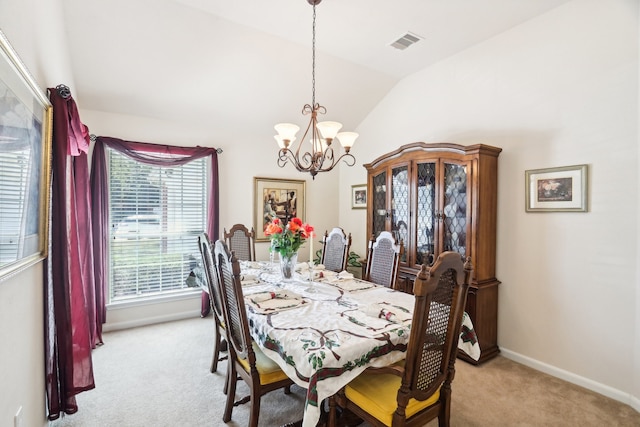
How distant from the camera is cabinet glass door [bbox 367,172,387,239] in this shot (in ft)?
12.7

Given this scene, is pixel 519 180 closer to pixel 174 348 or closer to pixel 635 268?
pixel 635 268

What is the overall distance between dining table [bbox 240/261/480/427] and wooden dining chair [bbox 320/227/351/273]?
27.5 inches

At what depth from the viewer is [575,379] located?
258 centimetres

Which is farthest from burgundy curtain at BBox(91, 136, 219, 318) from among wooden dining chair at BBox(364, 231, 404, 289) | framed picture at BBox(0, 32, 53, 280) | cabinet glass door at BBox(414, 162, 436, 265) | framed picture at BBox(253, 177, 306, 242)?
cabinet glass door at BBox(414, 162, 436, 265)

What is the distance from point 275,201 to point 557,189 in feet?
10.5

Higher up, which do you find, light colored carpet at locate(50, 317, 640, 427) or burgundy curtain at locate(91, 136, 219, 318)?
burgundy curtain at locate(91, 136, 219, 318)

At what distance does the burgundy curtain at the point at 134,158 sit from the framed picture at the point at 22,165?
1.95 metres

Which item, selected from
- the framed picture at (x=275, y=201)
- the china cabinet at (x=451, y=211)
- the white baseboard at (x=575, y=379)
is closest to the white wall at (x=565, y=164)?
the white baseboard at (x=575, y=379)

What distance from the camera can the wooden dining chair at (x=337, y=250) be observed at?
10.5 feet

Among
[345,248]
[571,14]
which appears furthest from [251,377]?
[571,14]

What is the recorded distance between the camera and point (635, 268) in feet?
7.50

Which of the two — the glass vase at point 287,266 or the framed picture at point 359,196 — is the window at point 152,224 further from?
the framed picture at point 359,196

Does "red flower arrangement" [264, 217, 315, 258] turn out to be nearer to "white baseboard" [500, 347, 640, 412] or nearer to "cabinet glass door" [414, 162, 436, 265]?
"cabinet glass door" [414, 162, 436, 265]

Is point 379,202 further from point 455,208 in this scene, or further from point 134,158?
point 134,158
